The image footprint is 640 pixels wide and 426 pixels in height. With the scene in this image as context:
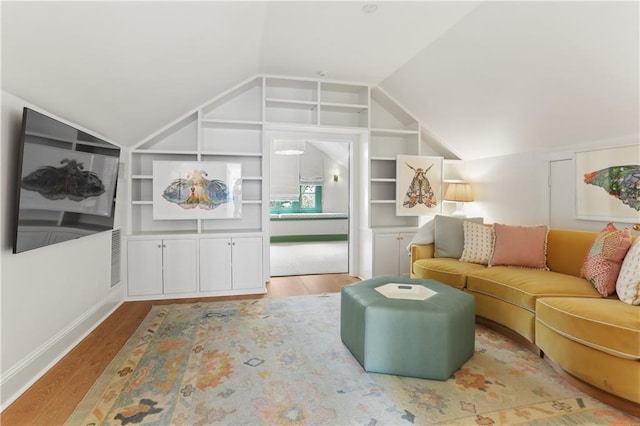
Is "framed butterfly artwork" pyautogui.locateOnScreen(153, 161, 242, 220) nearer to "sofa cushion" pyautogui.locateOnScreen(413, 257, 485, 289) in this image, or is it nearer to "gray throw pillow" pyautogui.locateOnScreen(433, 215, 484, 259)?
"sofa cushion" pyautogui.locateOnScreen(413, 257, 485, 289)

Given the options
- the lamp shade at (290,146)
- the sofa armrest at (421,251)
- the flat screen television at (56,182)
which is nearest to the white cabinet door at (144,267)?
the flat screen television at (56,182)

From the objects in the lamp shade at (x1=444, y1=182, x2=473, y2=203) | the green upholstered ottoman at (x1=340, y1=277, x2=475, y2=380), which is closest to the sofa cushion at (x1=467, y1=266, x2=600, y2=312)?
the green upholstered ottoman at (x1=340, y1=277, x2=475, y2=380)

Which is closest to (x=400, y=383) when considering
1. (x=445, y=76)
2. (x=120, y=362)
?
(x=120, y=362)

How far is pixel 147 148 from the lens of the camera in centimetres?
416

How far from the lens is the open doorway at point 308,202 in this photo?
7.29 metres

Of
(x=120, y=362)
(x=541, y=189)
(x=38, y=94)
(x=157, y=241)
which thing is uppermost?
(x=38, y=94)

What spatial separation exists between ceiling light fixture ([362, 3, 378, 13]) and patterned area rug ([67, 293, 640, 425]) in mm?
2656

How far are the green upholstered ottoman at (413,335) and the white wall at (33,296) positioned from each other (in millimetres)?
2063

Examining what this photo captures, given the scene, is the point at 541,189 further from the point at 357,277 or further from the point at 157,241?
the point at 157,241

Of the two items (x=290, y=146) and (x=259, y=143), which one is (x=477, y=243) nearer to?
(x=259, y=143)

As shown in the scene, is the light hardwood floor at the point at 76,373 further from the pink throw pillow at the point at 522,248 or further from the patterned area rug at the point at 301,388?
the pink throw pillow at the point at 522,248

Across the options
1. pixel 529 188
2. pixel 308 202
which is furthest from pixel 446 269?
pixel 308 202

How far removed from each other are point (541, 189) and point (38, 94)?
451 centimetres

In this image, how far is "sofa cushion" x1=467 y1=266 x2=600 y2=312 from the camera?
2420 millimetres
